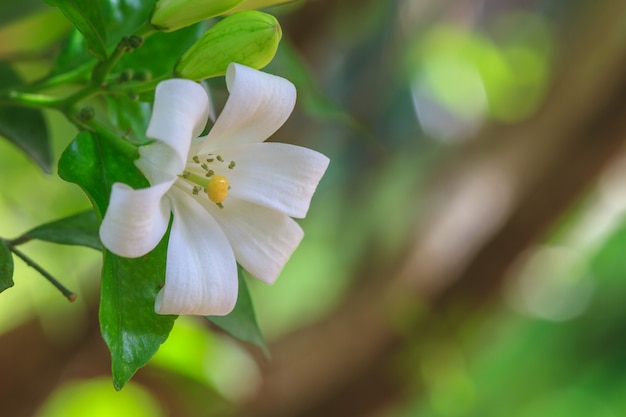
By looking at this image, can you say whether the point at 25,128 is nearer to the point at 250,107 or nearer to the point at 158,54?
the point at 158,54

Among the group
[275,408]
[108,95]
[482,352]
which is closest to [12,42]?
[108,95]

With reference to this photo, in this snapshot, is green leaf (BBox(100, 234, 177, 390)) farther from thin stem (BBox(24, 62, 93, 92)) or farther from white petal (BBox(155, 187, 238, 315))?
thin stem (BBox(24, 62, 93, 92))

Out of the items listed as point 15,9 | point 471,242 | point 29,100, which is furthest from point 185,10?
point 471,242

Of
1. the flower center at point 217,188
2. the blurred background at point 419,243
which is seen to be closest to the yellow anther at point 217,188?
the flower center at point 217,188

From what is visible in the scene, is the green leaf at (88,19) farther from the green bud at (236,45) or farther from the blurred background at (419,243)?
the blurred background at (419,243)

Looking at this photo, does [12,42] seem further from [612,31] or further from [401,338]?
[612,31]

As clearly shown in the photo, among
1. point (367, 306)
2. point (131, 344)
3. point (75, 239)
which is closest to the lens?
point (131, 344)

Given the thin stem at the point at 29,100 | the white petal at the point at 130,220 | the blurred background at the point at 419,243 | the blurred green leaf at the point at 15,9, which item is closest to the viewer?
the white petal at the point at 130,220
